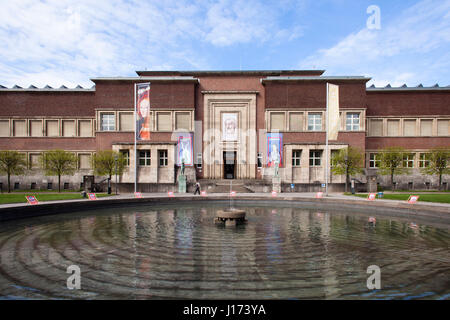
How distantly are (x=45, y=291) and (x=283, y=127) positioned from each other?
31.2 meters

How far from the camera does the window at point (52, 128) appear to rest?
3400cm

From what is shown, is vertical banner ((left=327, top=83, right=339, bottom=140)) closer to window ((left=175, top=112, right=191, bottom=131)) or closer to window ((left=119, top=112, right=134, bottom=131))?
window ((left=175, top=112, right=191, bottom=131))

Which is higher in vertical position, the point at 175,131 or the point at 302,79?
the point at 302,79

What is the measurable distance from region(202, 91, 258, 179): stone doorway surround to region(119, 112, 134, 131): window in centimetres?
996

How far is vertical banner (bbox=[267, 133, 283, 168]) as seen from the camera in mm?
32031

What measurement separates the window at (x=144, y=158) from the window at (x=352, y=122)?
26713 millimetres

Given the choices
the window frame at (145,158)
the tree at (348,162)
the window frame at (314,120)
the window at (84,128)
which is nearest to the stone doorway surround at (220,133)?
the window frame at (145,158)

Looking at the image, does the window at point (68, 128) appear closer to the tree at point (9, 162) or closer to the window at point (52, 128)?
the window at point (52, 128)

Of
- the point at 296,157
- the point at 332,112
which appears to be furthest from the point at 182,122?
the point at 332,112

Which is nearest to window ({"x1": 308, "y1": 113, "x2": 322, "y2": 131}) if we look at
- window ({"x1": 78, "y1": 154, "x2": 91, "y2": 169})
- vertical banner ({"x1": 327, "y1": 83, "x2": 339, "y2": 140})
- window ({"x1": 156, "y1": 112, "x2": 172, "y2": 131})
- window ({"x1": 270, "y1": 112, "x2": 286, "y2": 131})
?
window ({"x1": 270, "y1": 112, "x2": 286, "y2": 131})

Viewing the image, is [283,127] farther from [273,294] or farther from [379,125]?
[273,294]
